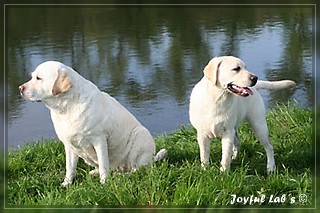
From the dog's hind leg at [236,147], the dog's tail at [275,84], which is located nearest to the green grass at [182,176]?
the dog's hind leg at [236,147]

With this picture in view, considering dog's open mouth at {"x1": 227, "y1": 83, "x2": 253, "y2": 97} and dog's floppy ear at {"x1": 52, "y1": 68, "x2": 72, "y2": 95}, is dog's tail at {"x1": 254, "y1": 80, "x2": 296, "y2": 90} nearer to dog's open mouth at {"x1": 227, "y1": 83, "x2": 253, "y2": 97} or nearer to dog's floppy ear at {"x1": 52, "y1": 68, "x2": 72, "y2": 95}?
dog's open mouth at {"x1": 227, "y1": 83, "x2": 253, "y2": 97}

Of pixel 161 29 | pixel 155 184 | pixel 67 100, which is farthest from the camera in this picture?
pixel 161 29

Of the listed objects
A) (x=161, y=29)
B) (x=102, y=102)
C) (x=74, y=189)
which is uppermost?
(x=161, y=29)

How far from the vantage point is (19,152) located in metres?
5.37

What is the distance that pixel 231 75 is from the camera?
448 centimetres

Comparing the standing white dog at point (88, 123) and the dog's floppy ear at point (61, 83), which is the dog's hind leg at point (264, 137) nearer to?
the standing white dog at point (88, 123)

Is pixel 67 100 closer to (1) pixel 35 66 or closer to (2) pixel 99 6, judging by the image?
(1) pixel 35 66

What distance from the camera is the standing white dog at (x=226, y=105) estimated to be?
449 cm

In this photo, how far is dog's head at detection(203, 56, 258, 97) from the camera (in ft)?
14.6

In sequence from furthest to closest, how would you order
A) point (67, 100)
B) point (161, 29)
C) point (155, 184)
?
point (161, 29) < point (67, 100) < point (155, 184)

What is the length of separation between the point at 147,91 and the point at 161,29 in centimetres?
50

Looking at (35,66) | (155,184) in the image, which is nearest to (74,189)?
(155,184)

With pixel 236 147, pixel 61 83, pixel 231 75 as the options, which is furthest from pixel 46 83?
pixel 236 147

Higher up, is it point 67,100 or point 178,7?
point 178,7
